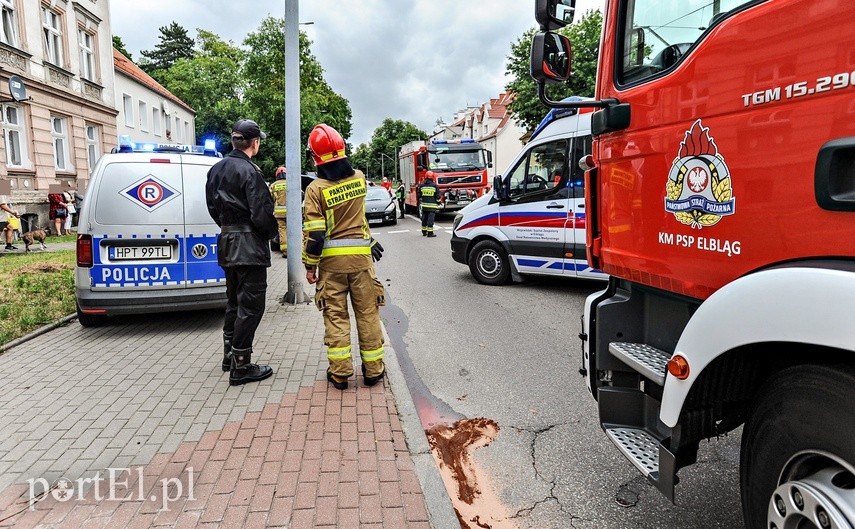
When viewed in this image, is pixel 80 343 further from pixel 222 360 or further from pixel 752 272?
pixel 752 272

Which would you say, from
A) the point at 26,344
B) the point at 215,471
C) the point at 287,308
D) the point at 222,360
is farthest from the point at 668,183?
the point at 26,344

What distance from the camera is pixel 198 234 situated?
5871mm

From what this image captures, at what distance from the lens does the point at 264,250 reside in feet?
14.6

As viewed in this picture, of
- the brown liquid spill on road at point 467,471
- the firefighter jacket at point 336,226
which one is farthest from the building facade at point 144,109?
the brown liquid spill on road at point 467,471

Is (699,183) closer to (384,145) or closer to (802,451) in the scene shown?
(802,451)

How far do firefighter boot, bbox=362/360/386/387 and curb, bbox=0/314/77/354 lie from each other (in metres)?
3.82

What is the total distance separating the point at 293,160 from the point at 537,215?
11.5 feet

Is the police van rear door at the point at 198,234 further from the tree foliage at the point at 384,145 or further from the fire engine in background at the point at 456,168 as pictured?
the tree foliage at the point at 384,145

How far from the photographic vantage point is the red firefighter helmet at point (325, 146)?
4.12 m

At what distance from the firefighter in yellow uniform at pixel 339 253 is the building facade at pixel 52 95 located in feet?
49.1

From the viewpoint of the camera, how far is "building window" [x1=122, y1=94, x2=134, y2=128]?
29.5 m

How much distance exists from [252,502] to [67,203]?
20.3 meters

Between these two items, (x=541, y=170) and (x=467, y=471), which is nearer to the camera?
(x=467, y=471)

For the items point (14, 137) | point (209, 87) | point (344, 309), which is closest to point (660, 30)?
point (344, 309)
